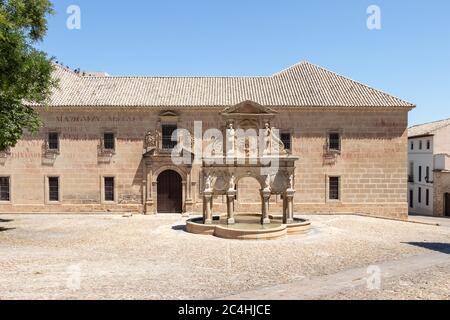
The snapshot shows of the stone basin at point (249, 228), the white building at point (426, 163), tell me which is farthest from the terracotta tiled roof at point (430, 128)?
the stone basin at point (249, 228)

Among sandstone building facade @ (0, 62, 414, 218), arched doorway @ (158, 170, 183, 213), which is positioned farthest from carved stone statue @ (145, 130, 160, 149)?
arched doorway @ (158, 170, 183, 213)

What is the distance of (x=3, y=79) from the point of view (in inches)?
608

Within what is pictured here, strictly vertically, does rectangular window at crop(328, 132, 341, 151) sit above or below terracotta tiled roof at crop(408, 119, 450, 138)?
below

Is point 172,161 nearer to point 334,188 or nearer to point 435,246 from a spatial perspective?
point 334,188

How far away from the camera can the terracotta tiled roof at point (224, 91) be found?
24281 mm

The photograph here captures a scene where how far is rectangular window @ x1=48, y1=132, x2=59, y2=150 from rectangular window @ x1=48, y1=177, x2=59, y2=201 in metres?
1.83

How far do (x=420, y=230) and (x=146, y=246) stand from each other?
40.8ft

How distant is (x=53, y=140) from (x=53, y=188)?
284 cm

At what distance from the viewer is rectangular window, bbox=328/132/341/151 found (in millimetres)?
24434

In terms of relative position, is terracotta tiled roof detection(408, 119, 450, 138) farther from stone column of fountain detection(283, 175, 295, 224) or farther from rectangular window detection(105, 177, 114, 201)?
rectangular window detection(105, 177, 114, 201)

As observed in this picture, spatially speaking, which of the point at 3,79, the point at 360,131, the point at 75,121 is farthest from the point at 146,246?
the point at 360,131

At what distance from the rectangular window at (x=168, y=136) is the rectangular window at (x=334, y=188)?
9.46m

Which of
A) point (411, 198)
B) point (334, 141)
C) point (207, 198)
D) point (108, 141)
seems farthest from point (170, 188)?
point (411, 198)

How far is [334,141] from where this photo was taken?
24531mm
